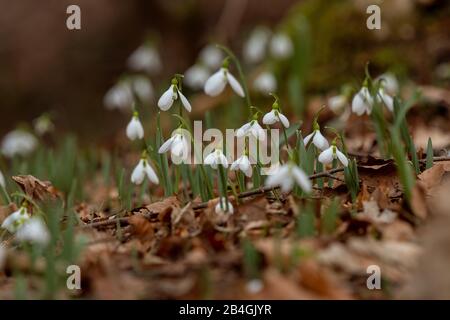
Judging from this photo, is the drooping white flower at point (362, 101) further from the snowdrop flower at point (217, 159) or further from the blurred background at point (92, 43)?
the blurred background at point (92, 43)

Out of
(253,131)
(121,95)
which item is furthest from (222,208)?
(121,95)

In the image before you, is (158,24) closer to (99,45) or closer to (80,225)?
(99,45)

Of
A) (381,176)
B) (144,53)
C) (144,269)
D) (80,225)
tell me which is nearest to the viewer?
(144,269)

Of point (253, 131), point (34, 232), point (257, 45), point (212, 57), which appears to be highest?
point (257, 45)

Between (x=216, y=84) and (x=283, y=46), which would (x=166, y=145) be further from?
(x=283, y=46)

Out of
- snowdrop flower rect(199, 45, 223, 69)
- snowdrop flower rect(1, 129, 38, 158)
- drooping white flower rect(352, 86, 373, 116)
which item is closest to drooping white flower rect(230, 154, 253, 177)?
Answer: drooping white flower rect(352, 86, 373, 116)
